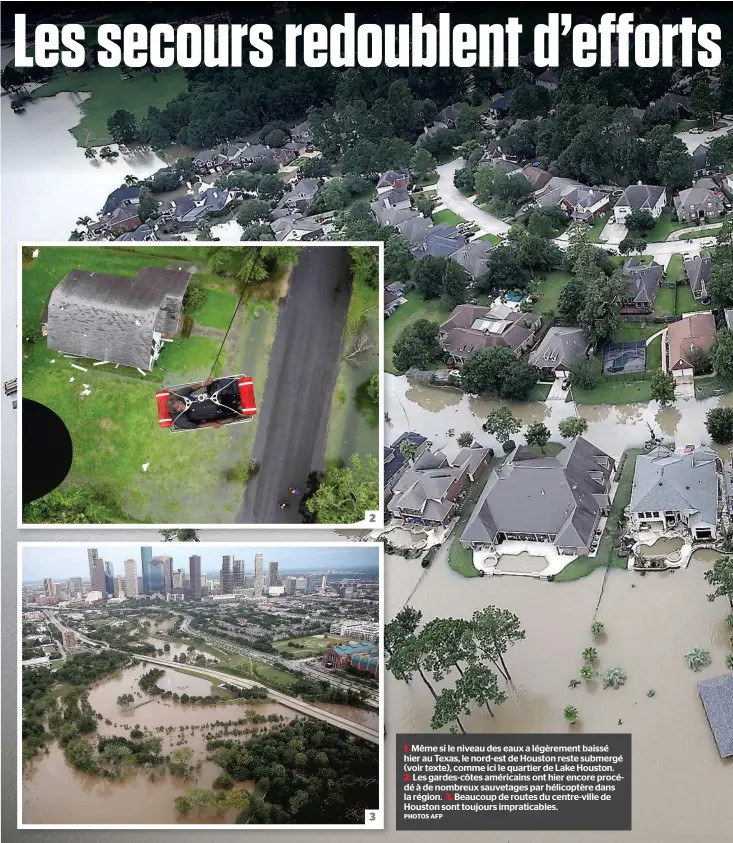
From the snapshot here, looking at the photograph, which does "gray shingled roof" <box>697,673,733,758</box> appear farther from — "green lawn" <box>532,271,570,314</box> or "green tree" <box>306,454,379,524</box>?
"green lawn" <box>532,271,570,314</box>

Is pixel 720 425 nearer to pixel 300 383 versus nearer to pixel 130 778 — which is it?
pixel 300 383

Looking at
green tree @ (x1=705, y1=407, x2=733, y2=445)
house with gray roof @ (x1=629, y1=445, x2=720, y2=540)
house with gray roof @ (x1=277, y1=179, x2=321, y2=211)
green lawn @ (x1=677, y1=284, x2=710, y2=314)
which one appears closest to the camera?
house with gray roof @ (x1=629, y1=445, x2=720, y2=540)

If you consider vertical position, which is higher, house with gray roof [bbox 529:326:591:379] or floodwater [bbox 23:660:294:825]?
house with gray roof [bbox 529:326:591:379]

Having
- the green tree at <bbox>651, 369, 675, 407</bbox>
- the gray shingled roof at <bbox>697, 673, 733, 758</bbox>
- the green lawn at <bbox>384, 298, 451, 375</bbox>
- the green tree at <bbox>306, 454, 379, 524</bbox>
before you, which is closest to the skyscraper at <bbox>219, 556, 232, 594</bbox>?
the green tree at <bbox>306, 454, 379, 524</bbox>

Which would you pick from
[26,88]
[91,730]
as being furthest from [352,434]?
[26,88]

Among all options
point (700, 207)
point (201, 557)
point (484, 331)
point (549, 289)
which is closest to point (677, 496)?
point (484, 331)

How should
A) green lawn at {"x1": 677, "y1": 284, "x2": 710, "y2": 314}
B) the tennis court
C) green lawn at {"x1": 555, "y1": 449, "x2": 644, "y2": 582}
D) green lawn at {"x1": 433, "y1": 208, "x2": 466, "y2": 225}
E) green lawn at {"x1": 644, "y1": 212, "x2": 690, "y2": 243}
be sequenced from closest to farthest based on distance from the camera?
green lawn at {"x1": 555, "y1": 449, "x2": 644, "y2": 582}, the tennis court, green lawn at {"x1": 677, "y1": 284, "x2": 710, "y2": 314}, green lawn at {"x1": 644, "y1": 212, "x2": 690, "y2": 243}, green lawn at {"x1": 433, "y1": 208, "x2": 466, "y2": 225}
